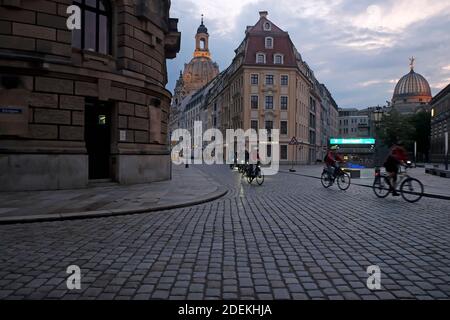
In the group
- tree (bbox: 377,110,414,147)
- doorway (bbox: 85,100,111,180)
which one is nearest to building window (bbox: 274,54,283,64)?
tree (bbox: 377,110,414,147)

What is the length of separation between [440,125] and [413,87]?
75.3 m

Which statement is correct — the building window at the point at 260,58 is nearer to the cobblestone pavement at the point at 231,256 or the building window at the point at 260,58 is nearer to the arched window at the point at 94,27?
the arched window at the point at 94,27

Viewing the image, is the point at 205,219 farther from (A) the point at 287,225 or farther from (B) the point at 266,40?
(B) the point at 266,40

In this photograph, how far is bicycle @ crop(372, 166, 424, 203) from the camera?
11925mm

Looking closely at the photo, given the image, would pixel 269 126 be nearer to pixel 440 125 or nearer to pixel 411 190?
pixel 440 125

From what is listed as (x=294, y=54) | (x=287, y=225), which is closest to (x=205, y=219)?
(x=287, y=225)

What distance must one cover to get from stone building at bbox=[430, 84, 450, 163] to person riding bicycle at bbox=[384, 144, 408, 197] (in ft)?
206

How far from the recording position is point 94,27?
16141 millimetres

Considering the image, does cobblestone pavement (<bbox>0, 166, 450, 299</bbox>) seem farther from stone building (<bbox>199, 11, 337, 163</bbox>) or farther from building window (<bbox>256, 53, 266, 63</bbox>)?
building window (<bbox>256, 53, 266, 63</bbox>)

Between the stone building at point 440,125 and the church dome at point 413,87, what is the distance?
65400mm

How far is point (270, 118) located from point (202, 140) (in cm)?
4842

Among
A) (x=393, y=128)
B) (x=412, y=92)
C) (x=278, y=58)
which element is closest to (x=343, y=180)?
(x=278, y=58)

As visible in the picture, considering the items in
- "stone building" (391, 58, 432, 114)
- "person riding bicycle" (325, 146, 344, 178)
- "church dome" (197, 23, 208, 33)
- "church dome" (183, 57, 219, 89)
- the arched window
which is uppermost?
"church dome" (197, 23, 208, 33)

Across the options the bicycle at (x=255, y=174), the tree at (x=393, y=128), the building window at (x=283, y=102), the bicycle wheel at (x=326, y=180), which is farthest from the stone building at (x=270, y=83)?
the bicycle wheel at (x=326, y=180)
